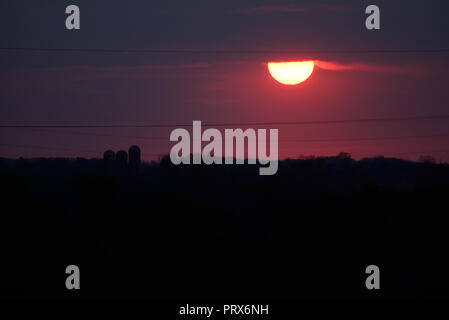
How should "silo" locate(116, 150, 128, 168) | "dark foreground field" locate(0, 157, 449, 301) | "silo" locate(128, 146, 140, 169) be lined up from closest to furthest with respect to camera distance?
"dark foreground field" locate(0, 157, 449, 301)
"silo" locate(116, 150, 128, 168)
"silo" locate(128, 146, 140, 169)

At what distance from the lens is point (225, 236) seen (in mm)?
50094

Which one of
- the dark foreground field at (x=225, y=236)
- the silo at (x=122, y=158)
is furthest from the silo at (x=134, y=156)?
the dark foreground field at (x=225, y=236)

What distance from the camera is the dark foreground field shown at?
4000 cm

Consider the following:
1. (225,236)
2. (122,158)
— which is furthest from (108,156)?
(225,236)

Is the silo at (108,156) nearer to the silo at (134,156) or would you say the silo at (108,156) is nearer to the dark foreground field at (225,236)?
the silo at (134,156)

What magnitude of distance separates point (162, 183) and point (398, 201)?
1800 cm

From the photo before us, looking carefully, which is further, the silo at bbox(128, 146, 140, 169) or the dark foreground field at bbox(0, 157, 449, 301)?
the silo at bbox(128, 146, 140, 169)

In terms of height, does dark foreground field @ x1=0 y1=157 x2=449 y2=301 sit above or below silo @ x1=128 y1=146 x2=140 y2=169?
below

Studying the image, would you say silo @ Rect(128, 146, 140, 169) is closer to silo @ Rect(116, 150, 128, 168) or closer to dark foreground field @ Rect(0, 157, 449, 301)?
silo @ Rect(116, 150, 128, 168)

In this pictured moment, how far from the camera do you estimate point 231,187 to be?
67.8 metres

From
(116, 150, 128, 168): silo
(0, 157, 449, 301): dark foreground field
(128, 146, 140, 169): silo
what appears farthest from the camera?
(128, 146, 140, 169): silo

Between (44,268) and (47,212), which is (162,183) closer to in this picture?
(47,212)

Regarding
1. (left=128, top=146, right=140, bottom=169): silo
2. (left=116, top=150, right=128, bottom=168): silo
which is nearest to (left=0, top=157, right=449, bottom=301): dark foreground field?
(left=116, top=150, right=128, bottom=168): silo
